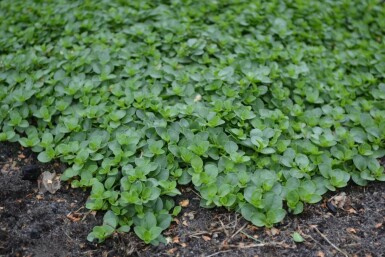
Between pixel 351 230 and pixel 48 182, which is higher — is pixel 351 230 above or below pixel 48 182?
below

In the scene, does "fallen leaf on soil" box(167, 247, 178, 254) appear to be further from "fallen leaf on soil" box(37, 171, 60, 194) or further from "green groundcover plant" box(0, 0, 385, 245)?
"fallen leaf on soil" box(37, 171, 60, 194)

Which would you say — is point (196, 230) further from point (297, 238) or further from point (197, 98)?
point (197, 98)

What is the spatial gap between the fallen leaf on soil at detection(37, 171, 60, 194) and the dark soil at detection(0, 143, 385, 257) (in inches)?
1.3

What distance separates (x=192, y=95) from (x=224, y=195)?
0.88m

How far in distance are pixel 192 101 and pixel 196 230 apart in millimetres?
906

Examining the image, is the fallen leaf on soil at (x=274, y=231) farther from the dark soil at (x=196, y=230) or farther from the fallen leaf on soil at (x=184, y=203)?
the fallen leaf on soil at (x=184, y=203)

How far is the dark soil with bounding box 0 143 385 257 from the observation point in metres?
2.27

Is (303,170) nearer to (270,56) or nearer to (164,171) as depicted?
(164,171)

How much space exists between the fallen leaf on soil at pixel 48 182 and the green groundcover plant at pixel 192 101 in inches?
4.2

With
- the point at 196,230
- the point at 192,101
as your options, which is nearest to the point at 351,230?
the point at 196,230

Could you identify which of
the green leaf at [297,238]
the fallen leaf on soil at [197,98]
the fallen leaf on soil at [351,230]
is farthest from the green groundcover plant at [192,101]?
the fallen leaf on soil at [351,230]

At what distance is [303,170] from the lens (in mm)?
2562

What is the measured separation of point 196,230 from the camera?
236 centimetres

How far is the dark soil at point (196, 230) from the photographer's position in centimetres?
227
